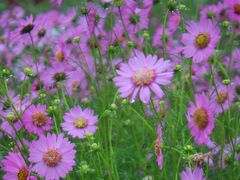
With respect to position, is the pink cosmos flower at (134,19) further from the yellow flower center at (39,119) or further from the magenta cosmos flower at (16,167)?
the magenta cosmos flower at (16,167)

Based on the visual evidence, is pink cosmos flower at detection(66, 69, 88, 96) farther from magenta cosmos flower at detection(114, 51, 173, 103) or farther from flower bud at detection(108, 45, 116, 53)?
magenta cosmos flower at detection(114, 51, 173, 103)

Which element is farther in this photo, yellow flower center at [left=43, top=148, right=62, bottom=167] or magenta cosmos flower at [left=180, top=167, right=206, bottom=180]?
yellow flower center at [left=43, top=148, right=62, bottom=167]

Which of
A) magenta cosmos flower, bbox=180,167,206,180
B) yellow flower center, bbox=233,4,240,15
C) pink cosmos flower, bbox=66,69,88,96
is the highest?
pink cosmos flower, bbox=66,69,88,96

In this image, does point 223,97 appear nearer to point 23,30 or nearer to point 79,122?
point 79,122

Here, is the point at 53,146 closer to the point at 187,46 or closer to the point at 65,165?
the point at 65,165

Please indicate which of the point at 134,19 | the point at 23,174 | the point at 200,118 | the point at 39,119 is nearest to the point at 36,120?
the point at 39,119

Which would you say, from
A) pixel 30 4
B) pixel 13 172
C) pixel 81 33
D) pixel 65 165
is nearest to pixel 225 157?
pixel 65 165

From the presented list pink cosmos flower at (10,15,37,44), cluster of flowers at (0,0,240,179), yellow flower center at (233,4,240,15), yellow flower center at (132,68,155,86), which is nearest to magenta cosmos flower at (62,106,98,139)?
cluster of flowers at (0,0,240,179)
